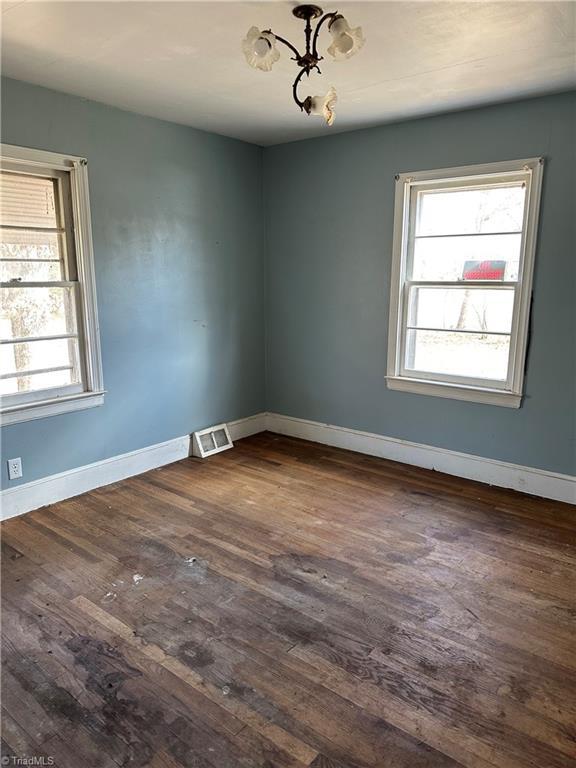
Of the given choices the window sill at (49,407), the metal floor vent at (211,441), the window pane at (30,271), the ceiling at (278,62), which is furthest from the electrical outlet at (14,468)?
the ceiling at (278,62)

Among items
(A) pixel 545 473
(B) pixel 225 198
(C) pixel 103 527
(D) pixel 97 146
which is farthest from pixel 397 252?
(C) pixel 103 527

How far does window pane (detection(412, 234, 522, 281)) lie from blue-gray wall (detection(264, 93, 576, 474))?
7.8 inches

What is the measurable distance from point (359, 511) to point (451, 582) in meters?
0.85

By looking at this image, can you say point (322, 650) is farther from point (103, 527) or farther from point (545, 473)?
point (545, 473)

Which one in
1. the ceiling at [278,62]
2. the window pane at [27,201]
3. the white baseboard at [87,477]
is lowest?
the white baseboard at [87,477]

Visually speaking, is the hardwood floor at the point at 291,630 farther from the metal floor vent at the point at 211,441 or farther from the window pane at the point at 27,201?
the window pane at the point at 27,201

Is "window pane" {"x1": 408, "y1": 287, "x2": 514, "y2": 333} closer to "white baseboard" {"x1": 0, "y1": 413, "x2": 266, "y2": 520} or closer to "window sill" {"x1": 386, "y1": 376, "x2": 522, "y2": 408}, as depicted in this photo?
"window sill" {"x1": 386, "y1": 376, "x2": 522, "y2": 408}

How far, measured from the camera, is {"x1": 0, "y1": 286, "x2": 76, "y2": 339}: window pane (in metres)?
3.08

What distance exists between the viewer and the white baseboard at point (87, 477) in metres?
3.18

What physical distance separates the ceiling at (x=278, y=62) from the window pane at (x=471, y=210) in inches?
21.4

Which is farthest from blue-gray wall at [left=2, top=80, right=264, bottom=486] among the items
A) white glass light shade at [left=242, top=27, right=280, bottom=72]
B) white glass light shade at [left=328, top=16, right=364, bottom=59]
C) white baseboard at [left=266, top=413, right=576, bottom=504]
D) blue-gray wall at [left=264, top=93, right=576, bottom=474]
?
white glass light shade at [left=328, top=16, right=364, bottom=59]

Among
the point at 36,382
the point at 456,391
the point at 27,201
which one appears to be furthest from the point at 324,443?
the point at 27,201

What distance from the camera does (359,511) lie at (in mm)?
3303

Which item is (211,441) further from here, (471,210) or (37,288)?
(471,210)
